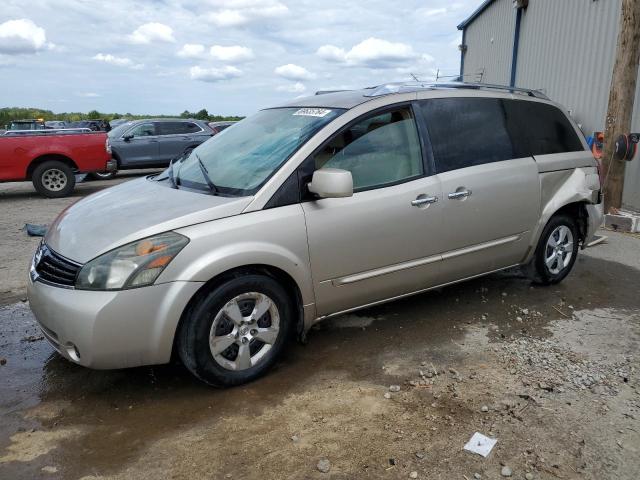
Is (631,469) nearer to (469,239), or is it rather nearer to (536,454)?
(536,454)

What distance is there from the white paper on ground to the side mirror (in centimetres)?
154

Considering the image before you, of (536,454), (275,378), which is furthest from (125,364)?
(536,454)

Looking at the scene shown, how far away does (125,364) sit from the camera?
9.80ft

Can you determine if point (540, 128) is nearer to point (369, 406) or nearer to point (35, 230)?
point (369, 406)

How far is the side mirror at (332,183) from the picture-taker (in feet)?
10.5

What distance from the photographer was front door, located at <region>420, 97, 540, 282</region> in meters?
3.98

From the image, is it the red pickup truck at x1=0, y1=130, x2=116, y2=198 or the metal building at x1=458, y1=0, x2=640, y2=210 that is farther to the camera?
the red pickup truck at x1=0, y1=130, x2=116, y2=198

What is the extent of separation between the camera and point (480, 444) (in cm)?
271

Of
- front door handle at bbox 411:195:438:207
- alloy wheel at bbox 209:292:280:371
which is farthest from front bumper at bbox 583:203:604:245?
alloy wheel at bbox 209:292:280:371

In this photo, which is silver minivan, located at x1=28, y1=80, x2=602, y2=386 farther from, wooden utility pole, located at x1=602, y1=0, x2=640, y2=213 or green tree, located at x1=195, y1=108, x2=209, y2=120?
green tree, located at x1=195, y1=108, x2=209, y2=120

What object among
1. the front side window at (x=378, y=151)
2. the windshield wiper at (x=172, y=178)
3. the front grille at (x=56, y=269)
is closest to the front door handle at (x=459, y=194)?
the front side window at (x=378, y=151)

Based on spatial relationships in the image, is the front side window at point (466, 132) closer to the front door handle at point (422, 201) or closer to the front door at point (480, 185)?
the front door at point (480, 185)

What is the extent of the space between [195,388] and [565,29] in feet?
36.9

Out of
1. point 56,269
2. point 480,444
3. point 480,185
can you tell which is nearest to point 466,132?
point 480,185
